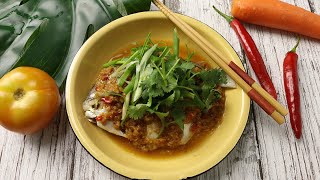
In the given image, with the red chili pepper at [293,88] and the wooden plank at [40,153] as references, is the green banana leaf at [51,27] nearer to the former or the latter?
the wooden plank at [40,153]

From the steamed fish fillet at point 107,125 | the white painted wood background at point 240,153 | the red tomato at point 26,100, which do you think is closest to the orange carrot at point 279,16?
the white painted wood background at point 240,153

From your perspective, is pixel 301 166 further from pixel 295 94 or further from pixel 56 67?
pixel 56 67

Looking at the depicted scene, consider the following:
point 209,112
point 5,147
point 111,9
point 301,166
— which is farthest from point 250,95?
point 5,147

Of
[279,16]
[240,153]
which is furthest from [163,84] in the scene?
[279,16]

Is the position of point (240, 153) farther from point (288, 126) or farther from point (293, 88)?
point (293, 88)

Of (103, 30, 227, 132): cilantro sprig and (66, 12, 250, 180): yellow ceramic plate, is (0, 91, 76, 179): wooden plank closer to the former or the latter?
(66, 12, 250, 180): yellow ceramic plate
